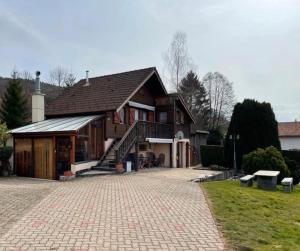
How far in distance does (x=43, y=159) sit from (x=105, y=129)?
402 cm

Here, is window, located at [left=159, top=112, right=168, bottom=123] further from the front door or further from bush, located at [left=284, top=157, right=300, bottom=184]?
the front door

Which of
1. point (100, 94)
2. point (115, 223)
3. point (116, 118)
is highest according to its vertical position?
point (100, 94)

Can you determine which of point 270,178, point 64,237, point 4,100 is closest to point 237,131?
point 270,178

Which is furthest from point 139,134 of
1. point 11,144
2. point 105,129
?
point 11,144

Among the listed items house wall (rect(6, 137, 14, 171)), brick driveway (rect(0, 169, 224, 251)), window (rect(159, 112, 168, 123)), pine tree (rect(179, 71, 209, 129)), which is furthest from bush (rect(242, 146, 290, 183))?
pine tree (rect(179, 71, 209, 129))

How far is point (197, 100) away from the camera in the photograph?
5066cm

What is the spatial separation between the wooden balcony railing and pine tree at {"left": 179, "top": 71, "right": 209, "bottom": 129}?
73.0ft

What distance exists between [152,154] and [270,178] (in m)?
11.5

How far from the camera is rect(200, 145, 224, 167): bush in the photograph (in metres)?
28.3

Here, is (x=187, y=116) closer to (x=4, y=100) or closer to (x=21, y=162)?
(x=21, y=162)

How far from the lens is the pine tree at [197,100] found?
4782 centimetres

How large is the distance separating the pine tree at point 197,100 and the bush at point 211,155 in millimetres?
18733

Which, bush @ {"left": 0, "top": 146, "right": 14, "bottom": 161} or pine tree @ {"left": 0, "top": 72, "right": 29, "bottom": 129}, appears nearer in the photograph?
bush @ {"left": 0, "top": 146, "right": 14, "bottom": 161}

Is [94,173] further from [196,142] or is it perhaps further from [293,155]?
[196,142]
